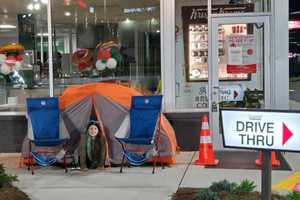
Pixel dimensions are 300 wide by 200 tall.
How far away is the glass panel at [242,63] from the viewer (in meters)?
9.38

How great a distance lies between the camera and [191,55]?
32.2ft

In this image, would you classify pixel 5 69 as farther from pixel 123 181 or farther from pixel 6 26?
pixel 123 181

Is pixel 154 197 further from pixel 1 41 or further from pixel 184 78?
pixel 1 41

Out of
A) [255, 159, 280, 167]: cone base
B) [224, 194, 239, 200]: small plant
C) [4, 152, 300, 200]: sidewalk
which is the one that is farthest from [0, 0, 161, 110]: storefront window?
[224, 194, 239, 200]: small plant

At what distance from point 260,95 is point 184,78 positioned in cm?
141

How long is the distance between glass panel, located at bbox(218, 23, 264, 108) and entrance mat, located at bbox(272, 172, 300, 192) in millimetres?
2337

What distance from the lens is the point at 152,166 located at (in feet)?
27.0

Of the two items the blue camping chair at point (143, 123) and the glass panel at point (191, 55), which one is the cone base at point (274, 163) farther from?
the glass panel at point (191, 55)

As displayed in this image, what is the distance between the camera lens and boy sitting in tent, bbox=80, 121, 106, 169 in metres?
7.92

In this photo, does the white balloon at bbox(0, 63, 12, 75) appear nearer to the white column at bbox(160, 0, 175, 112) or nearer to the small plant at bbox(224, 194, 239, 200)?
the white column at bbox(160, 0, 175, 112)

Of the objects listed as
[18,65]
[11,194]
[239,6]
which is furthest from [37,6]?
[11,194]

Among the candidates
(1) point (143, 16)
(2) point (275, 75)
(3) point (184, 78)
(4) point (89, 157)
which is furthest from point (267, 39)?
(4) point (89, 157)

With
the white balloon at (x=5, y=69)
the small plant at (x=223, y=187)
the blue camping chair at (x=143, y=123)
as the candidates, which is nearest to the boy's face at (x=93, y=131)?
the blue camping chair at (x=143, y=123)

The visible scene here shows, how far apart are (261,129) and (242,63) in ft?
17.7
